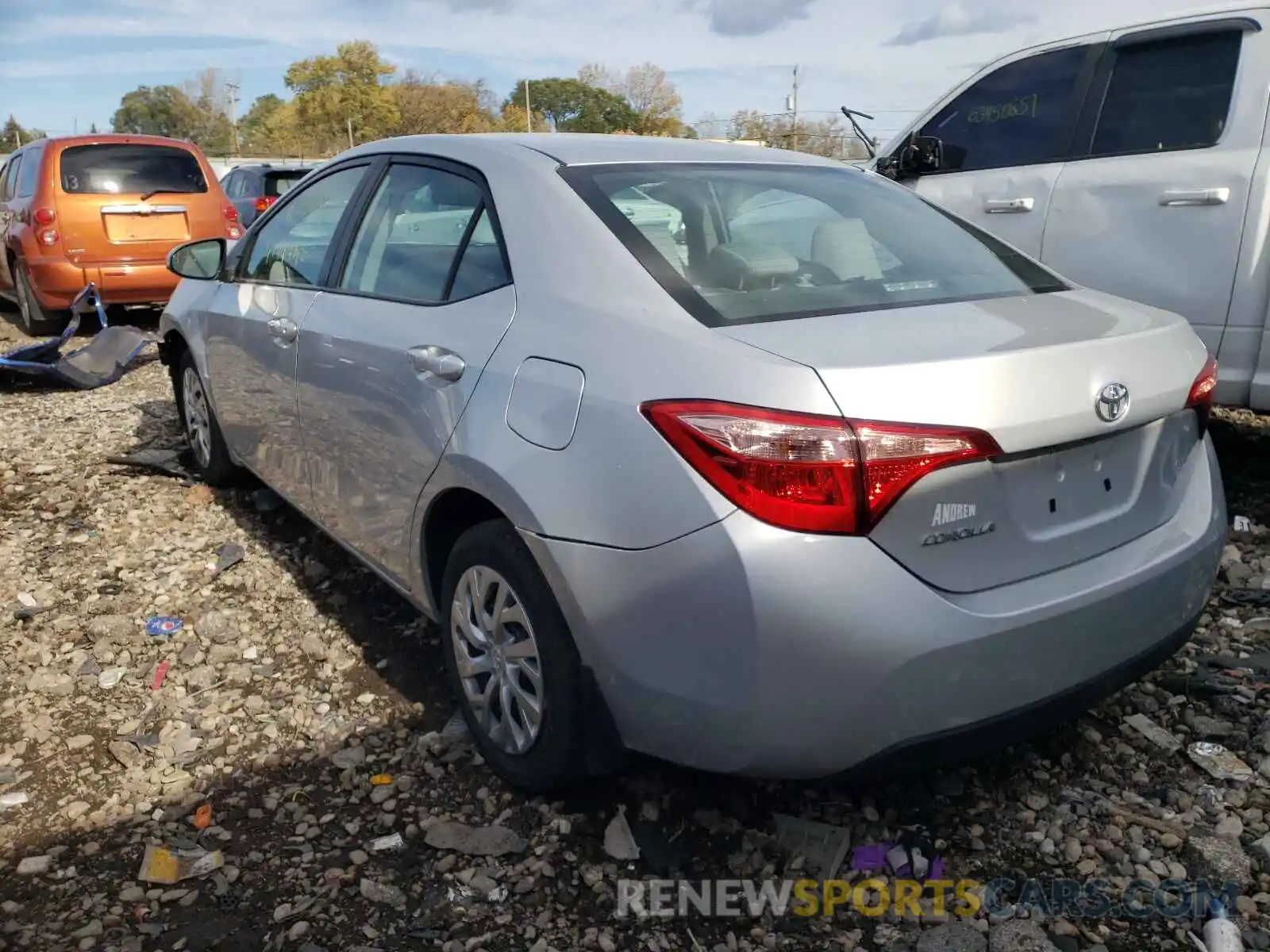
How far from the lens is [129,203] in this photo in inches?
362

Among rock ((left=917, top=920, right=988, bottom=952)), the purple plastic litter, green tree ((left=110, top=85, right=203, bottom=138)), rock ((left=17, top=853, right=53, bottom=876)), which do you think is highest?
green tree ((left=110, top=85, right=203, bottom=138))

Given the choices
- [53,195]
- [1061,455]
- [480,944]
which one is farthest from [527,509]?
[53,195]

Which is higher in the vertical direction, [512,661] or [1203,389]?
[1203,389]

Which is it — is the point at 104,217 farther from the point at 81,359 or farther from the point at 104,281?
the point at 81,359

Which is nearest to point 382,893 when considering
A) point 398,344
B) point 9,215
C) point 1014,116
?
point 398,344

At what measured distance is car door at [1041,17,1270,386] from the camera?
13.5 ft

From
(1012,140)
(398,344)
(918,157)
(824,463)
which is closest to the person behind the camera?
(824,463)

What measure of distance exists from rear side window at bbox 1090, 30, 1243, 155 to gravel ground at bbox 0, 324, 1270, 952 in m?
1.89

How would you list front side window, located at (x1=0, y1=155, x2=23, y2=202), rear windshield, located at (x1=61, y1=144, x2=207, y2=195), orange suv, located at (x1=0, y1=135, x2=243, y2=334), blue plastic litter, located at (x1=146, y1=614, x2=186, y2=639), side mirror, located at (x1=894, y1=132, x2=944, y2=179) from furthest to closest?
front side window, located at (x1=0, y1=155, x2=23, y2=202), rear windshield, located at (x1=61, y1=144, x2=207, y2=195), orange suv, located at (x1=0, y1=135, x2=243, y2=334), side mirror, located at (x1=894, y1=132, x2=944, y2=179), blue plastic litter, located at (x1=146, y1=614, x2=186, y2=639)

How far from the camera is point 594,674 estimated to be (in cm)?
224

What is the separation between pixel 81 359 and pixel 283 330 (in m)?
4.84

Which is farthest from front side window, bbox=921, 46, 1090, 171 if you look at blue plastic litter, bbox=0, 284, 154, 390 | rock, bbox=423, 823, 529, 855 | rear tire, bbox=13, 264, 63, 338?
rear tire, bbox=13, 264, 63, 338

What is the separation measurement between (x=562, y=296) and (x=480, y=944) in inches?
56.8

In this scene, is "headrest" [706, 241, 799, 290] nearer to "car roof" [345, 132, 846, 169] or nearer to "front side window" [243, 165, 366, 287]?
"car roof" [345, 132, 846, 169]
